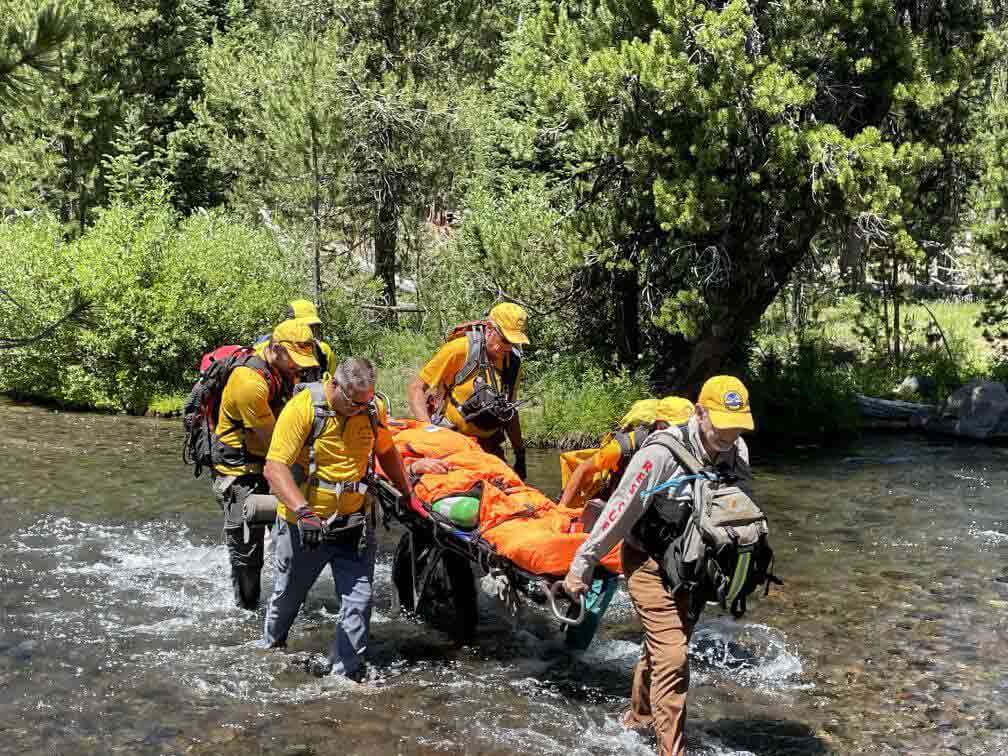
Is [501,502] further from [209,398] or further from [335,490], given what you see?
[209,398]

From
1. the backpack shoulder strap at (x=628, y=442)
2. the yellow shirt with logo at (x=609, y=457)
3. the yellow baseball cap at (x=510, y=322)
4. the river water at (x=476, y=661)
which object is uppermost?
the yellow baseball cap at (x=510, y=322)

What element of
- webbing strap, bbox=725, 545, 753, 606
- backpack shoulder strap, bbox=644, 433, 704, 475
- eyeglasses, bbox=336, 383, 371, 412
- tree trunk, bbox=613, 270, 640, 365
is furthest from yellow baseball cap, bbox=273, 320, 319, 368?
tree trunk, bbox=613, 270, 640, 365

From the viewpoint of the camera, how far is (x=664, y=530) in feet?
20.3

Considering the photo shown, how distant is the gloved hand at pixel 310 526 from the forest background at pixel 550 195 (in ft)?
6.36

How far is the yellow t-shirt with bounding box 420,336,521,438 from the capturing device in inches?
372

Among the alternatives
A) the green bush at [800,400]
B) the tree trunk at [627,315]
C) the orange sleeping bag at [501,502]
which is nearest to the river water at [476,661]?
the orange sleeping bag at [501,502]

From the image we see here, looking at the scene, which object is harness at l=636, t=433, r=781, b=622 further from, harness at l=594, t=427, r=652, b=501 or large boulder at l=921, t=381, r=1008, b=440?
large boulder at l=921, t=381, r=1008, b=440

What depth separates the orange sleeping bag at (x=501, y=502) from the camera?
7.39 meters

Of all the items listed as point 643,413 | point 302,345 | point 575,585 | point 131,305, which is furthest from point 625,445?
point 131,305

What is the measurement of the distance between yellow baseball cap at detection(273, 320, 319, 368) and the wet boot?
4.87 ft

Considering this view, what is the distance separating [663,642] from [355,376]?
2.39 m

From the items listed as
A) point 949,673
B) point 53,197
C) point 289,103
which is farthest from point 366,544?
point 53,197

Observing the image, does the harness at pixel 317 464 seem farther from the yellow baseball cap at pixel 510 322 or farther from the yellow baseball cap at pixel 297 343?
the yellow baseball cap at pixel 510 322

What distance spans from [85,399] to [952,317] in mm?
21130
